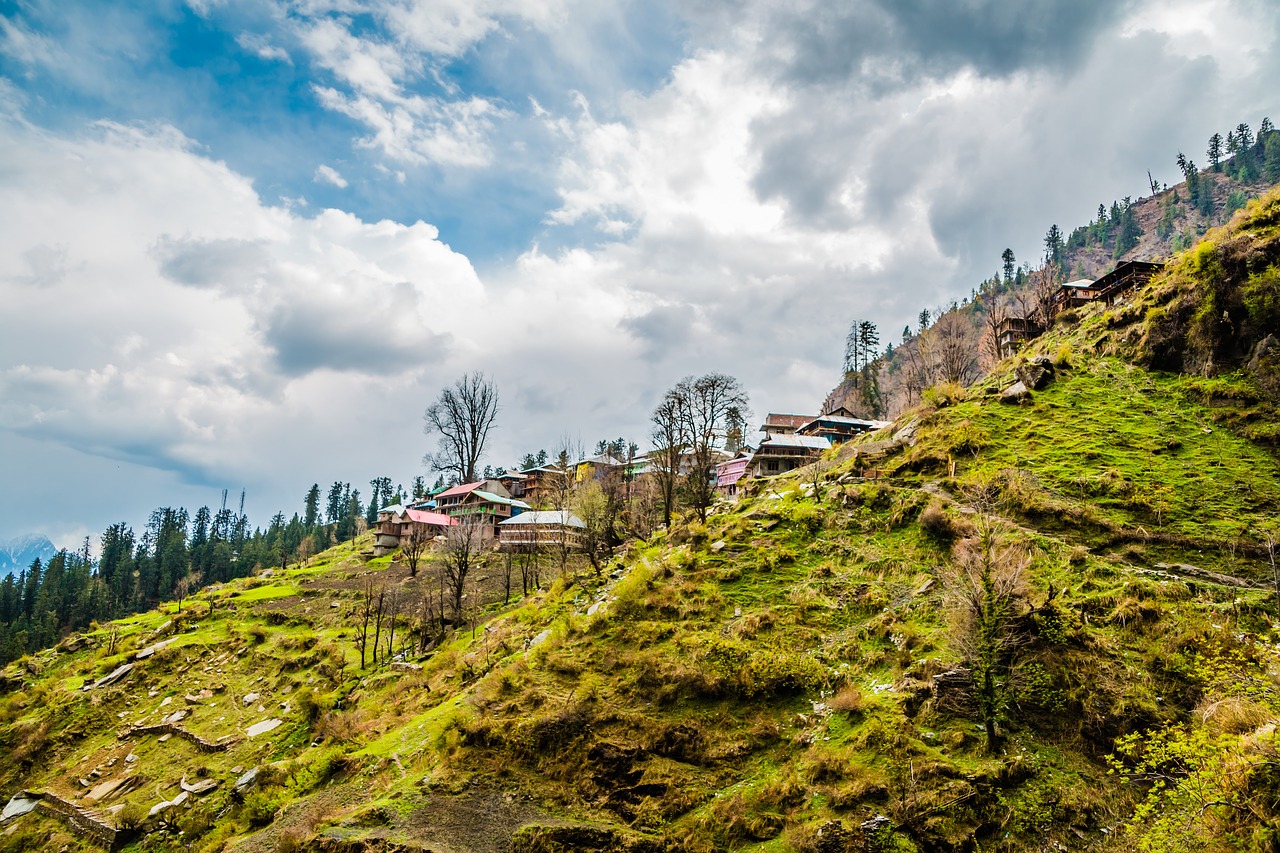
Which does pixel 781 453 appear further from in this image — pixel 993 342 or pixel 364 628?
pixel 364 628

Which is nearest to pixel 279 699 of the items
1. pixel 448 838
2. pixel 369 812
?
pixel 369 812

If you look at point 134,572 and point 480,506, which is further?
point 134,572

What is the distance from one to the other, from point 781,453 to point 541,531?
28936 millimetres

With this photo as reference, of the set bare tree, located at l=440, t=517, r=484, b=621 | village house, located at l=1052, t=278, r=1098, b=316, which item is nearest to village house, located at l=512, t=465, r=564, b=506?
bare tree, located at l=440, t=517, r=484, b=621

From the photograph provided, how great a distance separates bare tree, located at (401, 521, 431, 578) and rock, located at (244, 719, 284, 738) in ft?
65.9

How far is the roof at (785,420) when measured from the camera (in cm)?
9225

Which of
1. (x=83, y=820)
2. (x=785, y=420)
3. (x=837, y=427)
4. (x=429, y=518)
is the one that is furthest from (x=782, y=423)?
(x=83, y=820)

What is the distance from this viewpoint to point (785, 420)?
93.1 meters

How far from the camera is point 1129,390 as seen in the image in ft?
74.5

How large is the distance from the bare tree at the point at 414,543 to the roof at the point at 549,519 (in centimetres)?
866

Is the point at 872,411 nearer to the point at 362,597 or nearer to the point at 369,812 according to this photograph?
the point at 362,597

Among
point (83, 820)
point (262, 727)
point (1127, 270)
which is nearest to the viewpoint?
point (83, 820)

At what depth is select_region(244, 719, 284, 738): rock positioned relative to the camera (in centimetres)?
2556

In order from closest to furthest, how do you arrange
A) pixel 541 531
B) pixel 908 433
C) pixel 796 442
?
1. pixel 908 433
2. pixel 541 531
3. pixel 796 442
